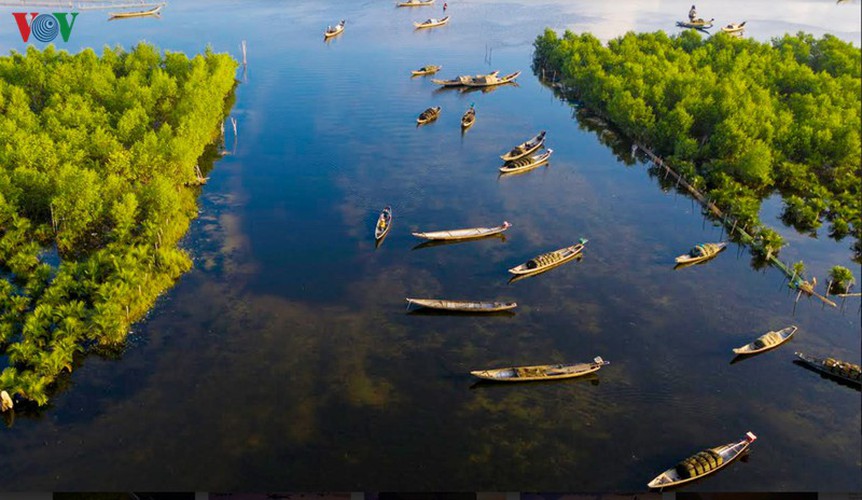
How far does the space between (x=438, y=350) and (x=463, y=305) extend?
594 cm

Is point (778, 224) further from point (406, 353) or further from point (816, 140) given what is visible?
point (406, 353)

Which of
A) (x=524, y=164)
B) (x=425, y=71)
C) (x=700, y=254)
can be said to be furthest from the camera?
(x=425, y=71)

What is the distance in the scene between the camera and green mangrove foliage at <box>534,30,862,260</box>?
252 ft

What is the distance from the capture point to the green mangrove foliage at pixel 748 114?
252ft

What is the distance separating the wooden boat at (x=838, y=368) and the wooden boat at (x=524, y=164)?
4576 cm

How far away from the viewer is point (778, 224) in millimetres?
74625

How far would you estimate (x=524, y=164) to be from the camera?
86750 millimetres

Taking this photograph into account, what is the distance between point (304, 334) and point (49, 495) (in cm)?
2146

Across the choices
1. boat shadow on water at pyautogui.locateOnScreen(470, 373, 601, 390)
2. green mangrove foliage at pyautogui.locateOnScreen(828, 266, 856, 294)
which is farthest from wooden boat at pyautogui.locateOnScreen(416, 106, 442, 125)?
green mangrove foliage at pyautogui.locateOnScreen(828, 266, 856, 294)

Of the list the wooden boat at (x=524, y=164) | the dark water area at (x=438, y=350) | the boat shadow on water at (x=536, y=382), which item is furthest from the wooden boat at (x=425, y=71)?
the boat shadow on water at (x=536, y=382)

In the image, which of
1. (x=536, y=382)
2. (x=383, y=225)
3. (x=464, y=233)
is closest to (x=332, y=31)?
(x=383, y=225)

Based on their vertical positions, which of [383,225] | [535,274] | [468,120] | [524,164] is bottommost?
[535,274]

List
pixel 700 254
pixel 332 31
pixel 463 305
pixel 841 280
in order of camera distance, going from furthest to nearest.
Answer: pixel 332 31
pixel 700 254
pixel 841 280
pixel 463 305

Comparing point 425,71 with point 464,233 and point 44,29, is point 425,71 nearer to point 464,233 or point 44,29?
point 464,233
